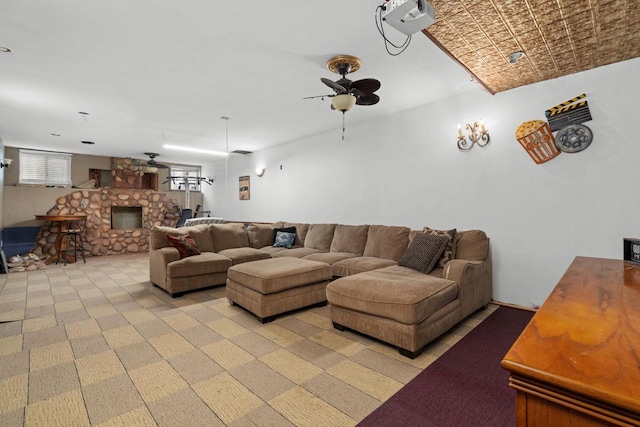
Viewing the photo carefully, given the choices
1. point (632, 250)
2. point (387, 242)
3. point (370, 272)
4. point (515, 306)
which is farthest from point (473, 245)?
point (632, 250)

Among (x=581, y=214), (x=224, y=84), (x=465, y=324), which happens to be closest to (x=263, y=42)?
(x=224, y=84)

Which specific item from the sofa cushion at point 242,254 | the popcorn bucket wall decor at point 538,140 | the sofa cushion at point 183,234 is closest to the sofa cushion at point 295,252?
the sofa cushion at point 242,254

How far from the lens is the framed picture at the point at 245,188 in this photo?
24.5 feet

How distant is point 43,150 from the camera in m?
6.82

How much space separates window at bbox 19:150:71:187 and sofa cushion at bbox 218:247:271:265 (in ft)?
18.0

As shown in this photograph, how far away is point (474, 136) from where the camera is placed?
3.59 metres

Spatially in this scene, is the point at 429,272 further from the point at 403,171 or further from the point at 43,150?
the point at 43,150

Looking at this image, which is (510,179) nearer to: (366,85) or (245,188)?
(366,85)

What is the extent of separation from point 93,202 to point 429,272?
8068mm

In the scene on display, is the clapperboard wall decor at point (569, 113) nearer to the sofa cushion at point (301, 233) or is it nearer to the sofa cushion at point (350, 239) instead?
the sofa cushion at point (350, 239)

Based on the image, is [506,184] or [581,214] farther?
[506,184]

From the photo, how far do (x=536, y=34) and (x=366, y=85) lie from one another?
135cm

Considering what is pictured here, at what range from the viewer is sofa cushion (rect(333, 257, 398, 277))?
3614mm

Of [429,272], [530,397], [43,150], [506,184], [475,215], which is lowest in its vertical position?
[429,272]
